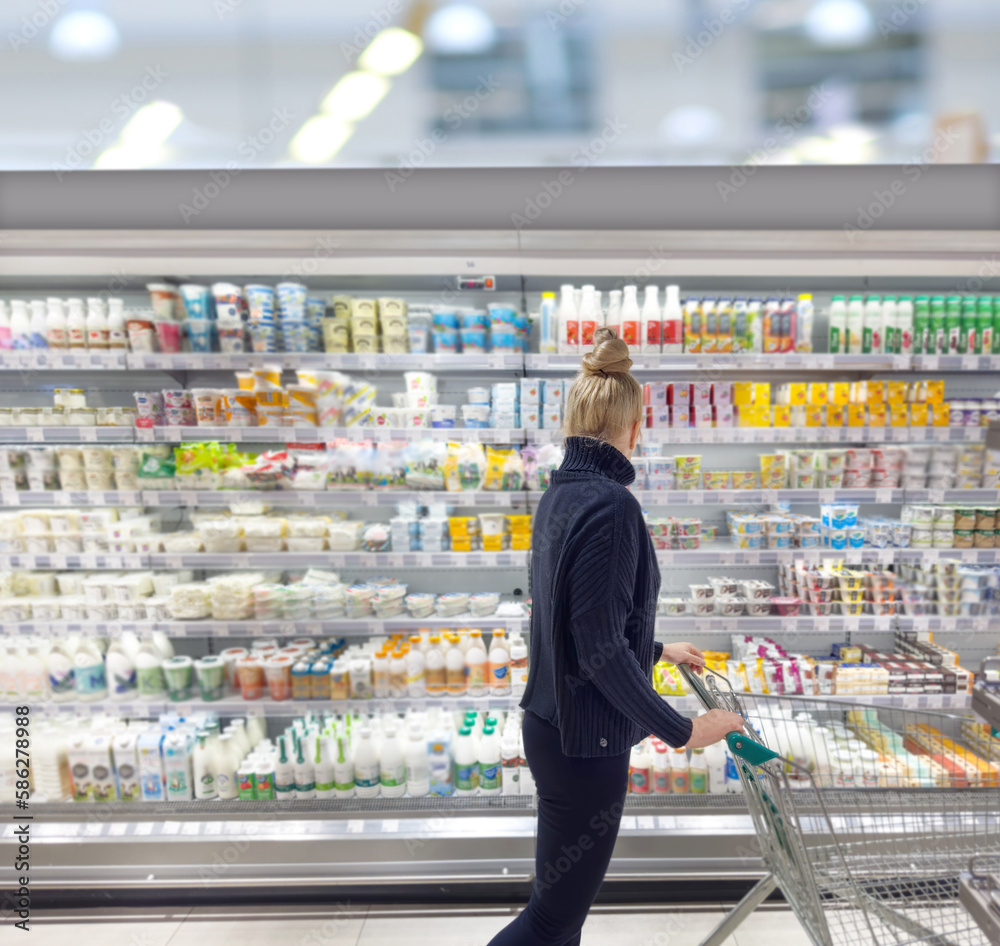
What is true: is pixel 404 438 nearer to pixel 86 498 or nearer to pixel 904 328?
pixel 86 498

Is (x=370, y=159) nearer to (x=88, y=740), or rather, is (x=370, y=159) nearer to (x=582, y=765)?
(x=582, y=765)

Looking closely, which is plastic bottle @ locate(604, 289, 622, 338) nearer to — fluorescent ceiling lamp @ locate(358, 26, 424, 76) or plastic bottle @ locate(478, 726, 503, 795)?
fluorescent ceiling lamp @ locate(358, 26, 424, 76)

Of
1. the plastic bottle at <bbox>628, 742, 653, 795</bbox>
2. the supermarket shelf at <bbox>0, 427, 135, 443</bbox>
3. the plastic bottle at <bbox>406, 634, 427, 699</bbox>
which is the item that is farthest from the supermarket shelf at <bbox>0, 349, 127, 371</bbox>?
the plastic bottle at <bbox>628, 742, 653, 795</bbox>

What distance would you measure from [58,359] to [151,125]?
1047mm

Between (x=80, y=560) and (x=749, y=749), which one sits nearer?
(x=749, y=749)

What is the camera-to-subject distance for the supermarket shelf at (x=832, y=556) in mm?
2643

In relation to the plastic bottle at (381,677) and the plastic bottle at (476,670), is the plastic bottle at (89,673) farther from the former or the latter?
the plastic bottle at (476,670)

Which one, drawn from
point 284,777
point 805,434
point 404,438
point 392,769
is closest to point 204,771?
point 284,777

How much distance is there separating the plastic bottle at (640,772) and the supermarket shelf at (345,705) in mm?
252

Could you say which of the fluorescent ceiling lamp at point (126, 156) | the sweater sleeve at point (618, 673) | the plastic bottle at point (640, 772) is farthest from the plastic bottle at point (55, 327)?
the plastic bottle at point (640, 772)

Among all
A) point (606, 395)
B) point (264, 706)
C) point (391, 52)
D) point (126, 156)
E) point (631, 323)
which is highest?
point (391, 52)

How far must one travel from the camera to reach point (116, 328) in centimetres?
265

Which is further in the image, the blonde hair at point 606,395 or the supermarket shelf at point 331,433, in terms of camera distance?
the supermarket shelf at point 331,433

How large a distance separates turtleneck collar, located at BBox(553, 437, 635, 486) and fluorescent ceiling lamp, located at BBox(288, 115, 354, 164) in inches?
73.2
